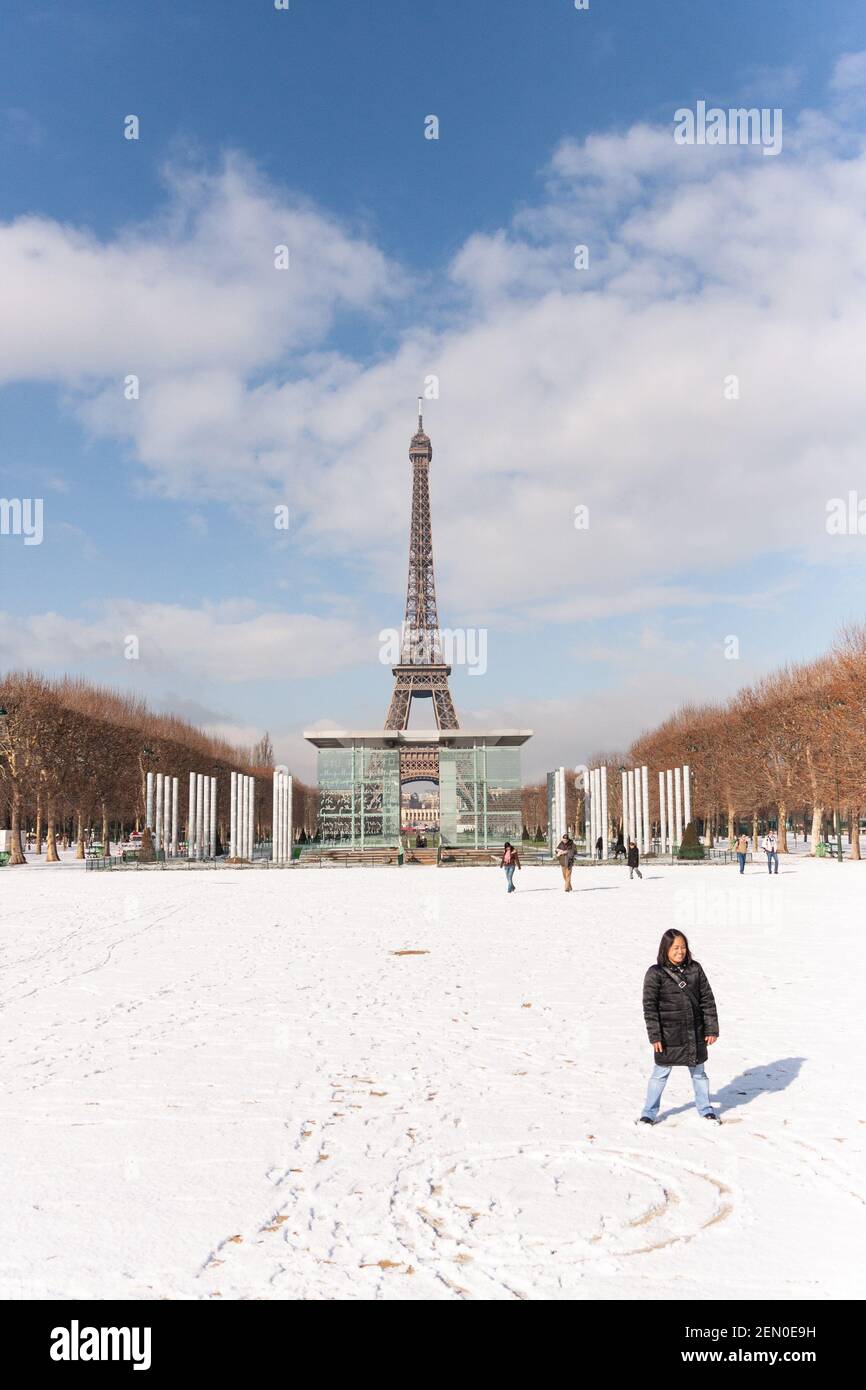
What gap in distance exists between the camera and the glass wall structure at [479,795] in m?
47.0

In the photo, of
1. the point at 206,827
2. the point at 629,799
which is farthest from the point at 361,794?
the point at 206,827

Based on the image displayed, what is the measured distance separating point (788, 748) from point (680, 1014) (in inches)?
1795

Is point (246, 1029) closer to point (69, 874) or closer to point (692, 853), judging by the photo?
point (69, 874)

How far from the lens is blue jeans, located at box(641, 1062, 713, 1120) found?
6.59m

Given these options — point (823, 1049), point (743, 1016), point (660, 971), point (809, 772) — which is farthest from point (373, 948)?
point (809, 772)

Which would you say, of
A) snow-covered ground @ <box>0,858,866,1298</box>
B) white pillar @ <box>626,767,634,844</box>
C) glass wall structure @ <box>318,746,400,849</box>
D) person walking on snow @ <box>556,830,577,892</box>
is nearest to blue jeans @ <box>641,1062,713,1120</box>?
snow-covered ground @ <box>0,858,866,1298</box>

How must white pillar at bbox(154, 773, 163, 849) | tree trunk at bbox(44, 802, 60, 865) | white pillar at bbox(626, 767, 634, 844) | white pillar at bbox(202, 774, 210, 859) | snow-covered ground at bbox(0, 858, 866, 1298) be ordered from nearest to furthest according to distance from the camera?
snow-covered ground at bbox(0, 858, 866, 1298) → white pillar at bbox(626, 767, 634, 844) → tree trunk at bbox(44, 802, 60, 865) → white pillar at bbox(154, 773, 163, 849) → white pillar at bbox(202, 774, 210, 859)

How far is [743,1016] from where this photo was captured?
1004 centimetres

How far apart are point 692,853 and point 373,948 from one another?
102 feet

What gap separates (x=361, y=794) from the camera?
160ft

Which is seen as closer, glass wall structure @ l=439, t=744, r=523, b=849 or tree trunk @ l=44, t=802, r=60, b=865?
tree trunk @ l=44, t=802, r=60, b=865

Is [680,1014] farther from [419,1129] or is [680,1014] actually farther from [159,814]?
[159,814]

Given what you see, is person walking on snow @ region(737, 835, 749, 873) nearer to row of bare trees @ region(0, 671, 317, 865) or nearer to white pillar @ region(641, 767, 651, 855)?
white pillar @ region(641, 767, 651, 855)

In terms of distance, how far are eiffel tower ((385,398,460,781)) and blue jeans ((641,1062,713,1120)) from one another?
70.1 m
